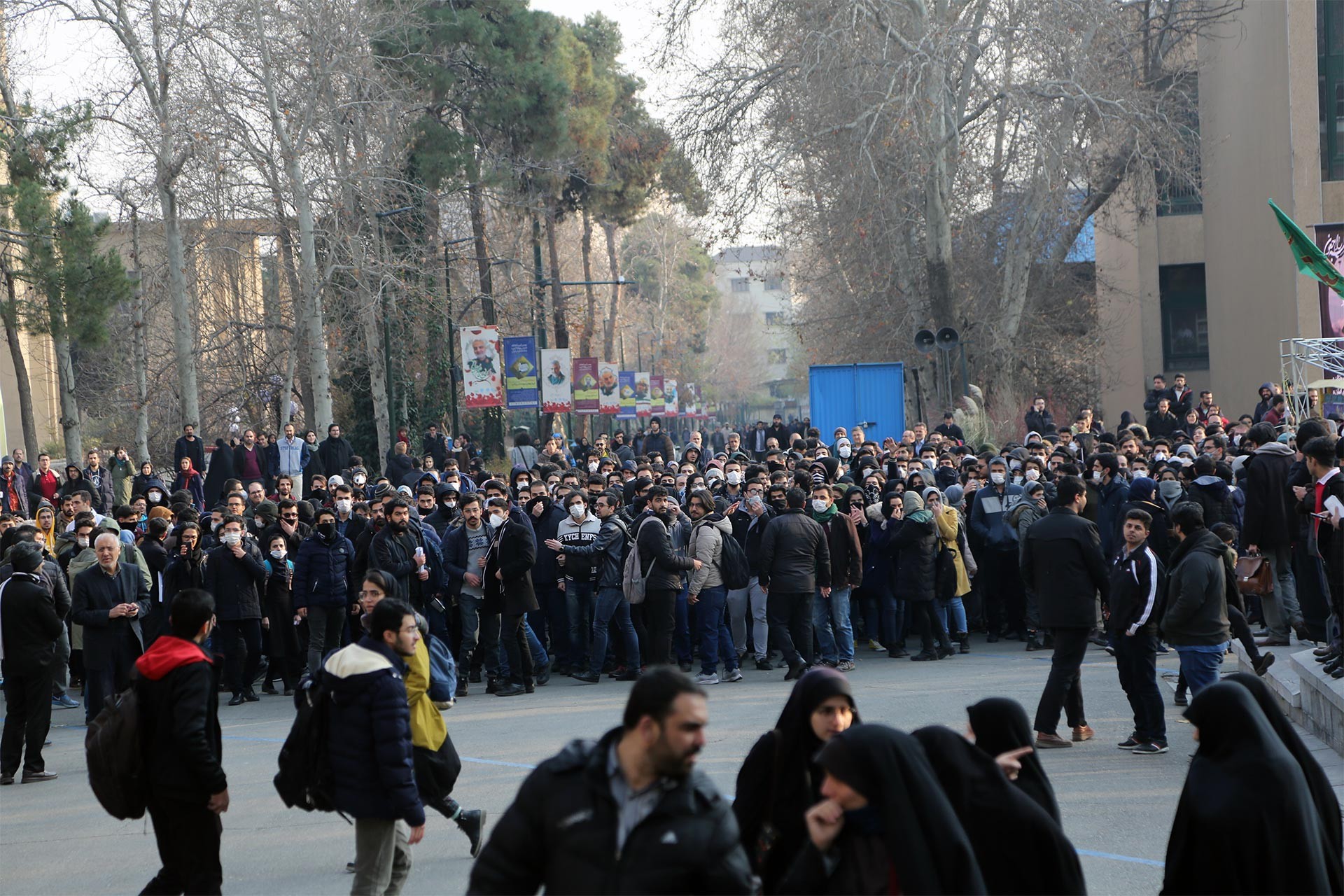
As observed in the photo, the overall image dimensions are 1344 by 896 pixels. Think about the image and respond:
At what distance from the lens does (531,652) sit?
44.8ft

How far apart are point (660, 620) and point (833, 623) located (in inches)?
70.7

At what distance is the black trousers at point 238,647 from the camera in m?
13.1

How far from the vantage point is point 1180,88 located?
120ft

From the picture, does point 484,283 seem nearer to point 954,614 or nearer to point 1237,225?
point 1237,225

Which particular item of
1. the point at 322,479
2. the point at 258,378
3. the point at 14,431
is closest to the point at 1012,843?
the point at 322,479

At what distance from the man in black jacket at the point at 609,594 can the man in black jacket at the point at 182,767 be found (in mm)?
7569

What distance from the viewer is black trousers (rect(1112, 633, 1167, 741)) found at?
909cm

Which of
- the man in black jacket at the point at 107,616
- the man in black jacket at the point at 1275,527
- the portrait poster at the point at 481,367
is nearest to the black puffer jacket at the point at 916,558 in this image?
the man in black jacket at the point at 1275,527

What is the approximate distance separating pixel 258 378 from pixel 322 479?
19811mm

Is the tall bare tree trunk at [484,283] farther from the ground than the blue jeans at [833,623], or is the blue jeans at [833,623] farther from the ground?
the tall bare tree trunk at [484,283]

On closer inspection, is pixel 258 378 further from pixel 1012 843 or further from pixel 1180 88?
pixel 1012 843

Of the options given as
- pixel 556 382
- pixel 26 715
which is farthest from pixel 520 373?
pixel 26 715

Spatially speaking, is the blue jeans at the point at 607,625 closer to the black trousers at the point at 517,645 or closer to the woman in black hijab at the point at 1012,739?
the black trousers at the point at 517,645

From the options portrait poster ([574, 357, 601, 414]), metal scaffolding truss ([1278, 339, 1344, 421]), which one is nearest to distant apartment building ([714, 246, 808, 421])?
portrait poster ([574, 357, 601, 414])
